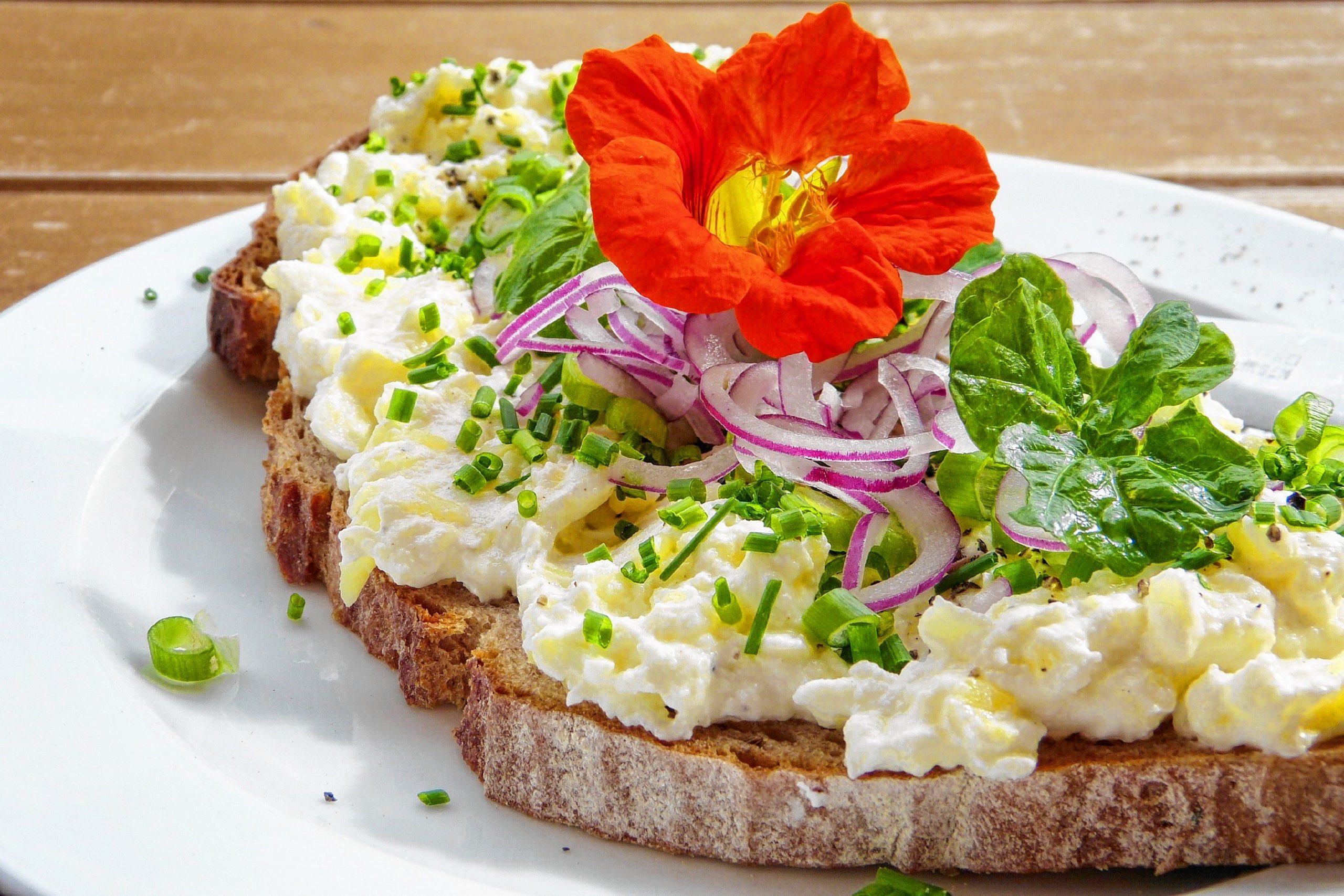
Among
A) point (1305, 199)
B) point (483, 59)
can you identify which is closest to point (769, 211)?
point (1305, 199)

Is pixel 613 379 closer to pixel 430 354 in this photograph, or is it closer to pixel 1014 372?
pixel 430 354

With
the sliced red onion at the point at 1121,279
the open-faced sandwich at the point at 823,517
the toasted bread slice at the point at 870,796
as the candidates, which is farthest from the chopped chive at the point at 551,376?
the sliced red onion at the point at 1121,279

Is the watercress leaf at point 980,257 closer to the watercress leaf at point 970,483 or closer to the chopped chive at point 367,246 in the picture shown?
the watercress leaf at point 970,483

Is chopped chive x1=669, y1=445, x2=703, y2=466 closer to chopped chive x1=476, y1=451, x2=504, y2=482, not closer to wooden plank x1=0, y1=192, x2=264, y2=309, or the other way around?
chopped chive x1=476, y1=451, x2=504, y2=482

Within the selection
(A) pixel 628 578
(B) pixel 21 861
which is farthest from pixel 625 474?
(B) pixel 21 861

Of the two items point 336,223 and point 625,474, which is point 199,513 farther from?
point 625,474

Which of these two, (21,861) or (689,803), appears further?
(689,803)
